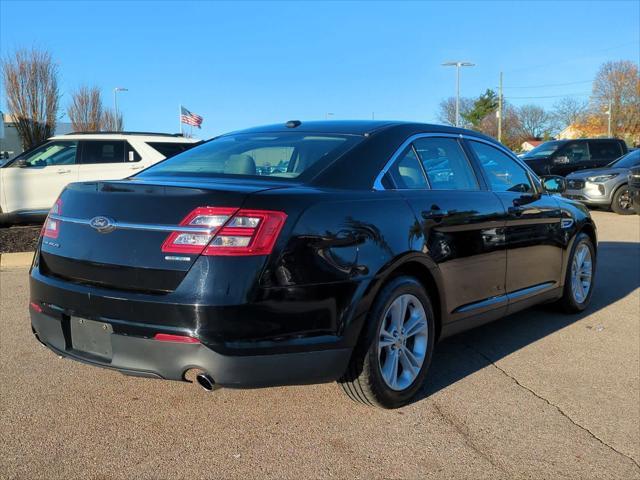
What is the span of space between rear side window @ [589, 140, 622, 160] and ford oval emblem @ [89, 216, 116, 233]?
18.2 m

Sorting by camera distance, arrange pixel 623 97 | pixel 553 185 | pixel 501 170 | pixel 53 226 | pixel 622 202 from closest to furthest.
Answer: pixel 53 226 < pixel 501 170 < pixel 553 185 < pixel 622 202 < pixel 623 97

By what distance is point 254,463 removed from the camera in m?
2.81

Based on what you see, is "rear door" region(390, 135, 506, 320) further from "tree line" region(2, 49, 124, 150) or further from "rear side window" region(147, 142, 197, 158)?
"tree line" region(2, 49, 124, 150)

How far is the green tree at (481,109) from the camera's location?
68.0 metres

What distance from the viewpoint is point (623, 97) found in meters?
57.0

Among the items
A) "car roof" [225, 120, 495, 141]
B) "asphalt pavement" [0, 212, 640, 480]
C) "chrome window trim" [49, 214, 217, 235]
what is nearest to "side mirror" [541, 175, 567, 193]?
"car roof" [225, 120, 495, 141]

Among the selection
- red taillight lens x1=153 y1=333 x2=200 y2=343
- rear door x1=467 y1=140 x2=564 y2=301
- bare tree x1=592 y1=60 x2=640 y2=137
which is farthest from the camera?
bare tree x1=592 y1=60 x2=640 y2=137

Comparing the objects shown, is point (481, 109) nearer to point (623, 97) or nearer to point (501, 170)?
point (623, 97)

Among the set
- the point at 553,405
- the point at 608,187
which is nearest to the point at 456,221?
the point at 553,405

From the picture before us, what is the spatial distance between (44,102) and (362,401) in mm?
26171

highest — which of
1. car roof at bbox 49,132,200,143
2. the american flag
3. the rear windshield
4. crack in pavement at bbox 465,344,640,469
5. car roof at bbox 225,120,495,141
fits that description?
the american flag

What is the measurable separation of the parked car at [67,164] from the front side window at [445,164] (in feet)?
24.6

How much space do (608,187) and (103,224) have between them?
14.0 m

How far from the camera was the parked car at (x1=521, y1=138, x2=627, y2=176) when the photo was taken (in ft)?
58.8
